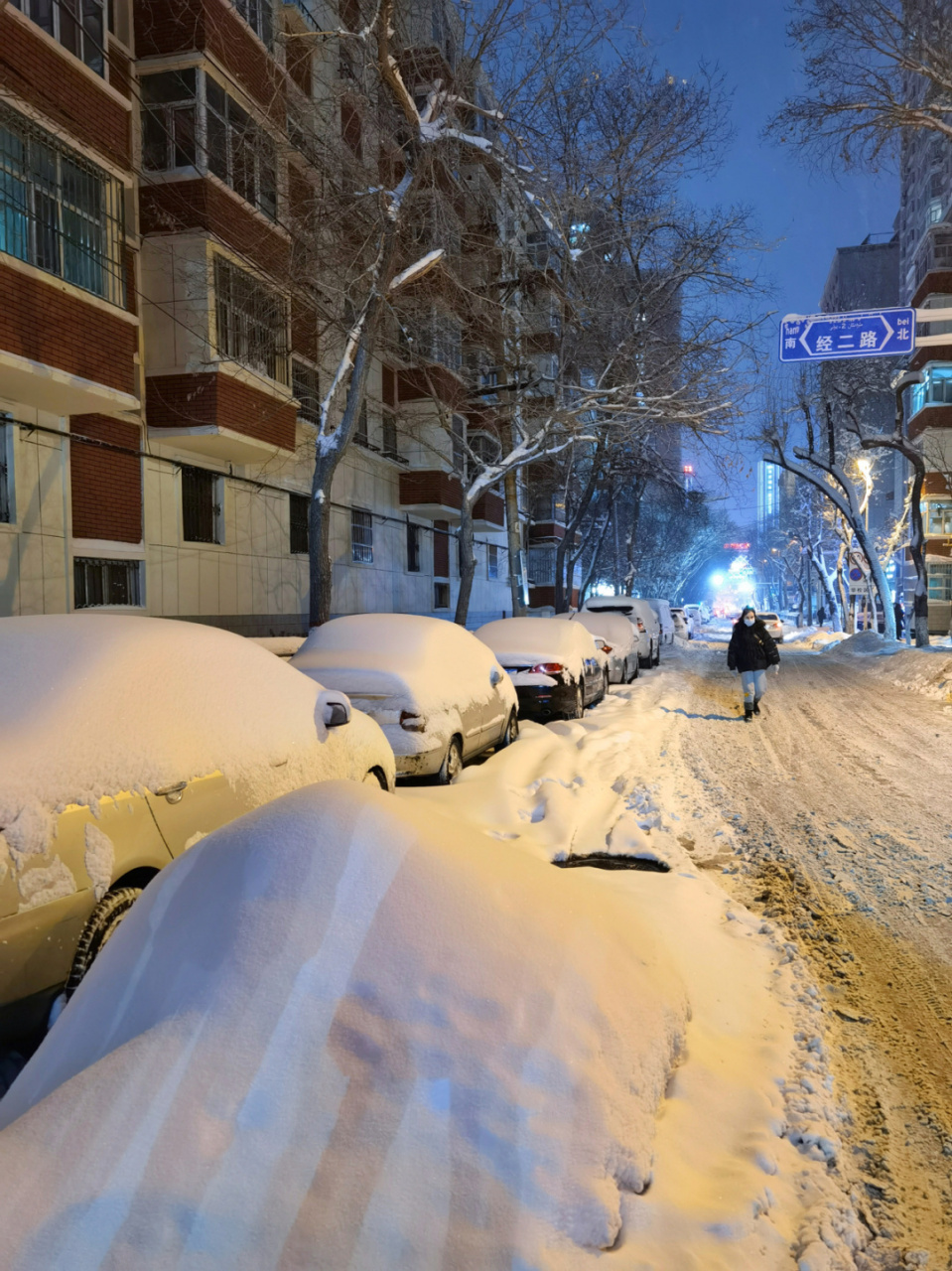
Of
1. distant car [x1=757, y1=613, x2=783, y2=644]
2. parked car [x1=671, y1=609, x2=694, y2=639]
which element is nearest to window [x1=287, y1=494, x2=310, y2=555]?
distant car [x1=757, y1=613, x2=783, y2=644]

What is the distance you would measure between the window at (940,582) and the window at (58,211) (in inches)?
1609

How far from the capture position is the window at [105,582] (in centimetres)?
1250

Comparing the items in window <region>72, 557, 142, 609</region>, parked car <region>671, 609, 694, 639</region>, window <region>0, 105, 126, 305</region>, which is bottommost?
parked car <region>671, 609, 694, 639</region>

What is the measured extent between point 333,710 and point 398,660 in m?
2.51

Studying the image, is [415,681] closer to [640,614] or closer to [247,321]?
[247,321]

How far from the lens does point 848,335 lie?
14125 millimetres

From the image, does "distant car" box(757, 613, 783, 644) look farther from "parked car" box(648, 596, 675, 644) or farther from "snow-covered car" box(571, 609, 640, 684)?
"snow-covered car" box(571, 609, 640, 684)

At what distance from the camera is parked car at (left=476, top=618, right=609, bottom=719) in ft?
37.1

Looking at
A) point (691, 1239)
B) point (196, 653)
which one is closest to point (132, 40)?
point (196, 653)

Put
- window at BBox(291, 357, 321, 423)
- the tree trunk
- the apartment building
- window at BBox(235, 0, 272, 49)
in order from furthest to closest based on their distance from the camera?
the tree trunk < window at BBox(291, 357, 321, 423) < window at BBox(235, 0, 272, 49) < the apartment building

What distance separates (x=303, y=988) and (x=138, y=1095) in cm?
42

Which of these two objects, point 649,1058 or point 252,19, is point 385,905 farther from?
point 252,19

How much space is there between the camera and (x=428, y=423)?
23625mm

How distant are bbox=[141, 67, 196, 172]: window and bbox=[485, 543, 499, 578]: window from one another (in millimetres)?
20328
